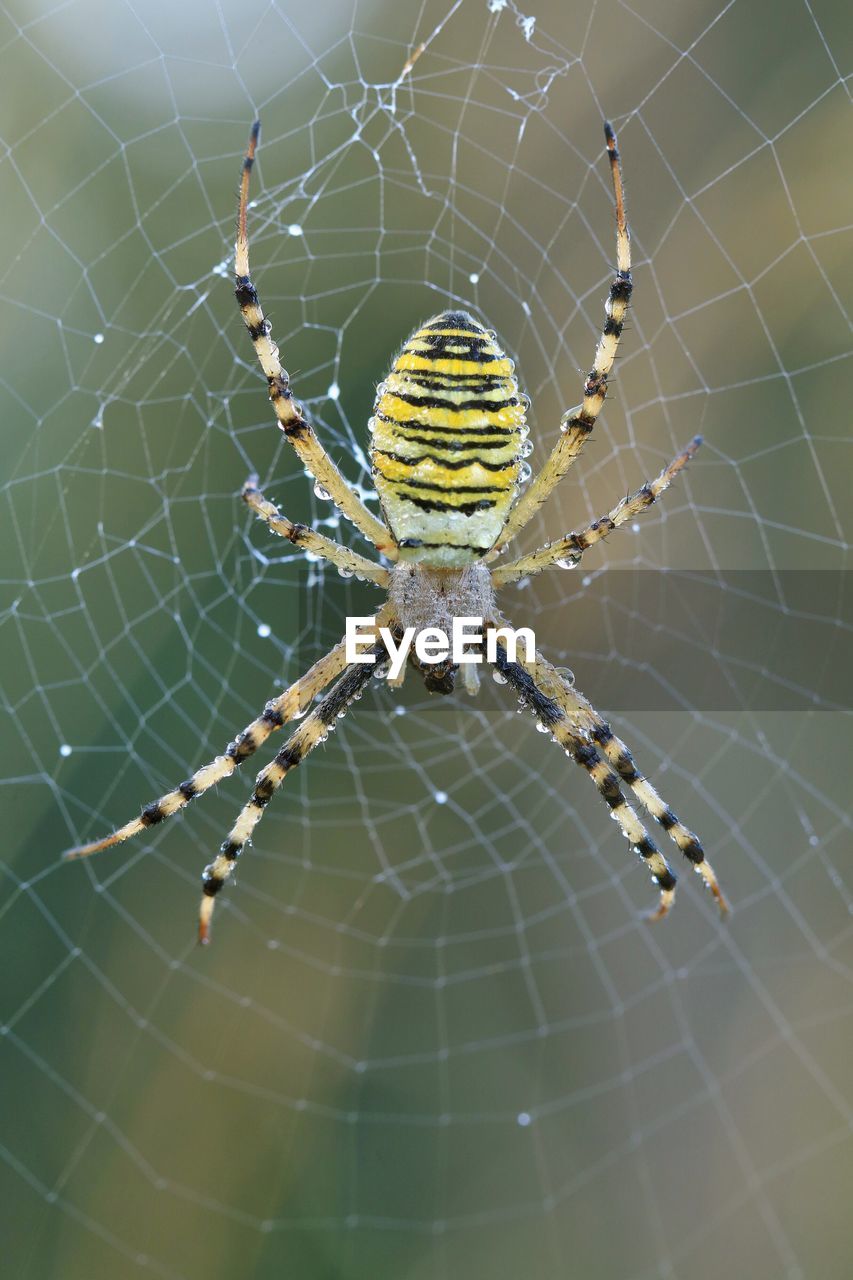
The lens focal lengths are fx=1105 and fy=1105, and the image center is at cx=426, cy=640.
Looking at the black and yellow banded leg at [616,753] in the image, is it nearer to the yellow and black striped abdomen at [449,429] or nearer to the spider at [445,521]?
the spider at [445,521]

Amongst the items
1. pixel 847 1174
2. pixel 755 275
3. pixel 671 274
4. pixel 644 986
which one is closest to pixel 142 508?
pixel 671 274

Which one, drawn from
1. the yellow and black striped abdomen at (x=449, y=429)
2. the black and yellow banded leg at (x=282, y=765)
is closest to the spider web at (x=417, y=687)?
the black and yellow banded leg at (x=282, y=765)

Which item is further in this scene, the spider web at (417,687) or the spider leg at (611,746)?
the spider web at (417,687)

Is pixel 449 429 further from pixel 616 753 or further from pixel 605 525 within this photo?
pixel 616 753

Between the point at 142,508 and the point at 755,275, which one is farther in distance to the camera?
the point at 142,508

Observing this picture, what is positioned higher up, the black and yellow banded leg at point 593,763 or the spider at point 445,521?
the spider at point 445,521

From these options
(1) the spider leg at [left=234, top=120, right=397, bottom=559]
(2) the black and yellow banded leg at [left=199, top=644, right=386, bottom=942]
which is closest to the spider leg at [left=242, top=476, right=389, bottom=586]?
(1) the spider leg at [left=234, top=120, right=397, bottom=559]

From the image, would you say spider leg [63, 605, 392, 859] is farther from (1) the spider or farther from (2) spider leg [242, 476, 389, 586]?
(2) spider leg [242, 476, 389, 586]

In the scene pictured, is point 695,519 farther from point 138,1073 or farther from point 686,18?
point 138,1073
